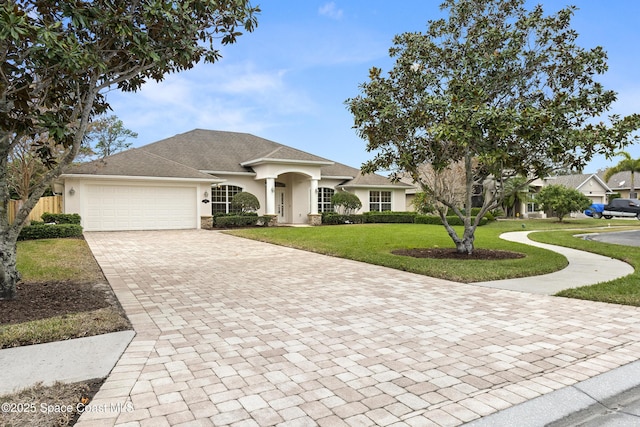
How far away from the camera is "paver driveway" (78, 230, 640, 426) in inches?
118

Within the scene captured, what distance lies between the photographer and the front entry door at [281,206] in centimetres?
2614

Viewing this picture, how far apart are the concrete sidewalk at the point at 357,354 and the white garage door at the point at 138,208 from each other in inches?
511

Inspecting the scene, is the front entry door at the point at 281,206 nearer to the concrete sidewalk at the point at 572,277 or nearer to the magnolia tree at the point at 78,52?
the concrete sidewalk at the point at 572,277

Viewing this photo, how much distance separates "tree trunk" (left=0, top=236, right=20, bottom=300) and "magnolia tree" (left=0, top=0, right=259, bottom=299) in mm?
12

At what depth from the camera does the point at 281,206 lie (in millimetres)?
26469

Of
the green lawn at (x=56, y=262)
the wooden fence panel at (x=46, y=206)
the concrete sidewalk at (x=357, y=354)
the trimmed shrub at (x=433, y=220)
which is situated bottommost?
the concrete sidewalk at (x=357, y=354)

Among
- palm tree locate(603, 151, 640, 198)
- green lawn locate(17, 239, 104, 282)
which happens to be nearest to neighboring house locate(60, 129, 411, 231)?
green lawn locate(17, 239, 104, 282)

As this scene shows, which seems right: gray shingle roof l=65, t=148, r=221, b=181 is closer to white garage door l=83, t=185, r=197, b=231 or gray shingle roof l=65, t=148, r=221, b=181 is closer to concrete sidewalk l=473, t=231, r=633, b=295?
white garage door l=83, t=185, r=197, b=231

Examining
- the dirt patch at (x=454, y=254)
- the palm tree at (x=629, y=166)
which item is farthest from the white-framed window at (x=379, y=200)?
the palm tree at (x=629, y=166)

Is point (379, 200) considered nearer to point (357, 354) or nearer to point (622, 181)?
point (357, 354)

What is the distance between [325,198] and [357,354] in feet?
74.7

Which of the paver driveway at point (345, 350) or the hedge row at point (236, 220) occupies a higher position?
the hedge row at point (236, 220)

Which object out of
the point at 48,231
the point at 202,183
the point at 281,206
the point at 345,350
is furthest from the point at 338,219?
the point at 345,350

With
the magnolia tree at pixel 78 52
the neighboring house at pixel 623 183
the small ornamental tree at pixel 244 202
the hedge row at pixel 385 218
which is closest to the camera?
the magnolia tree at pixel 78 52
